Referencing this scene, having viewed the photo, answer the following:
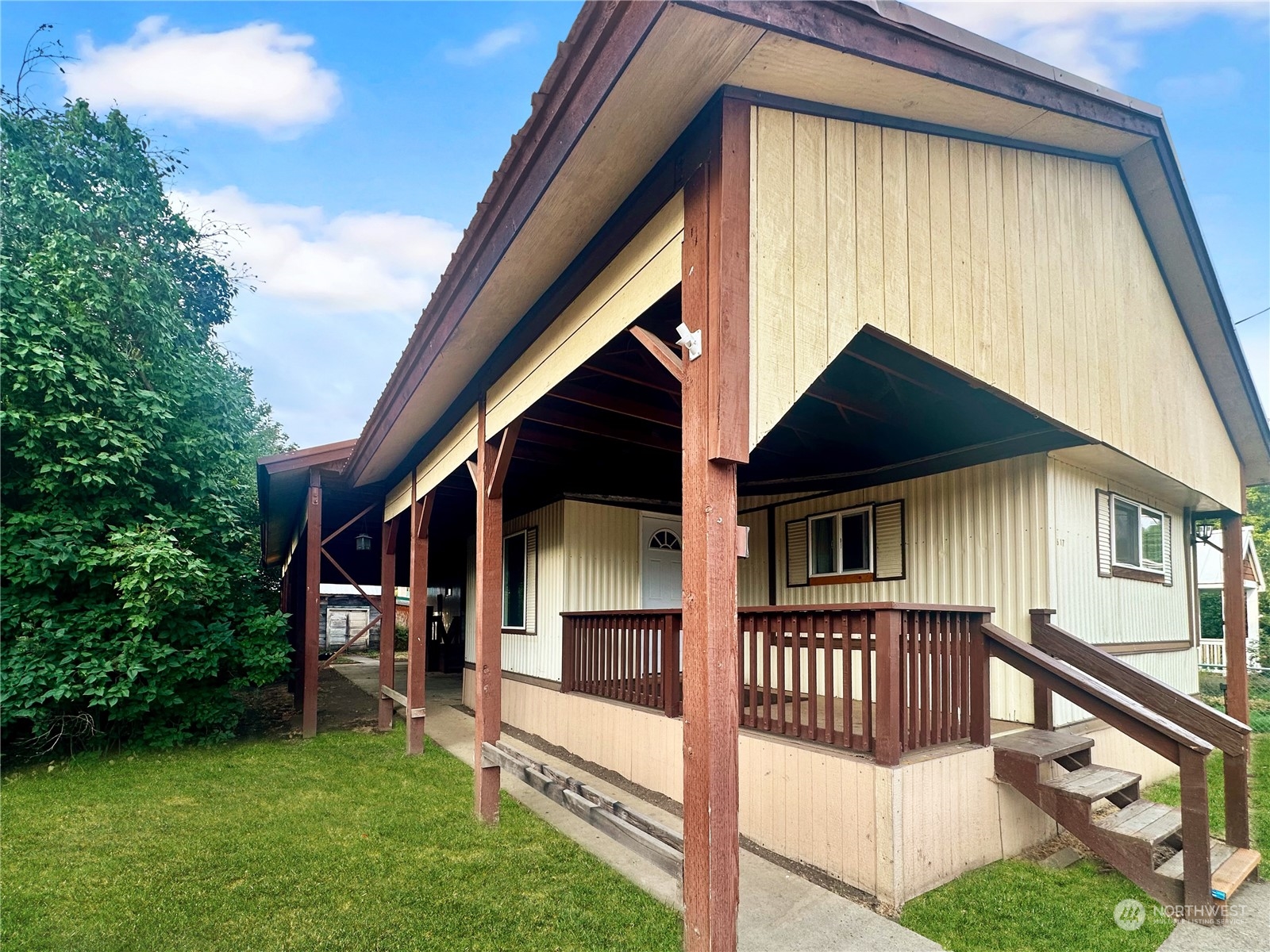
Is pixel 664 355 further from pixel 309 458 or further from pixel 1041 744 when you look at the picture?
pixel 309 458

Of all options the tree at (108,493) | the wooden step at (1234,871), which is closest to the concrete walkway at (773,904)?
the wooden step at (1234,871)

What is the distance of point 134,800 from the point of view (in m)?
5.37

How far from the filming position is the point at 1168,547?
24.5 feet

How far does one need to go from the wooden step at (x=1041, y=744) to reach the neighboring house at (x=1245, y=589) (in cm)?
1273

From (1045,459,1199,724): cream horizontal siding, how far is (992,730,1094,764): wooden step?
26.7 inches

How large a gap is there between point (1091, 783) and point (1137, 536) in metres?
3.65

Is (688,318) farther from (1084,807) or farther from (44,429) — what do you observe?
(44,429)

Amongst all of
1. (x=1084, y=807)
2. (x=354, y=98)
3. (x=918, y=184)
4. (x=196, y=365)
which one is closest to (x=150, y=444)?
(x=196, y=365)

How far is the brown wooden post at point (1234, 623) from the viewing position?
7309mm

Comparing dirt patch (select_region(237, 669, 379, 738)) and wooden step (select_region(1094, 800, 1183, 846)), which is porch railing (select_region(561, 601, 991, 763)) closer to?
wooden step (select_region(1094, 800, 1183, 846))

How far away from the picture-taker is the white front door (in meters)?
8.31

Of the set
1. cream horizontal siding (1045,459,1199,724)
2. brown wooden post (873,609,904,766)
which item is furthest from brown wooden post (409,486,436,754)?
cream horizontal siding (1045,459,1199,724)

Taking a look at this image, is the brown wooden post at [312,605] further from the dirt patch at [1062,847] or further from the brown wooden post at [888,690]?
the dirt patch at [1062,847]

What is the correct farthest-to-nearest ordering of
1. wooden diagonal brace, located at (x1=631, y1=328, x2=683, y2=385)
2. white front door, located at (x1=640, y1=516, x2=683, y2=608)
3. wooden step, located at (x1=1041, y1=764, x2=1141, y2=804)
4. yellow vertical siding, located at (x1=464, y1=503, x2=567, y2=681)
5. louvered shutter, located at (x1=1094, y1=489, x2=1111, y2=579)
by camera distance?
white front door, located at (x1=640, y1=516, x2=683, y2=608), yellow vertical siding, located at (x1=464, y1=503, x2=567, y2=681), louvered shutter, located at (x1=1094, y1=489, x2=1111, y2=579), wooden step, located at (x1=1041, y1=764, x2=1141, y2=804), wooden diagonal brace, located at (x1=631, y1=328, x2=683, y2=385)
